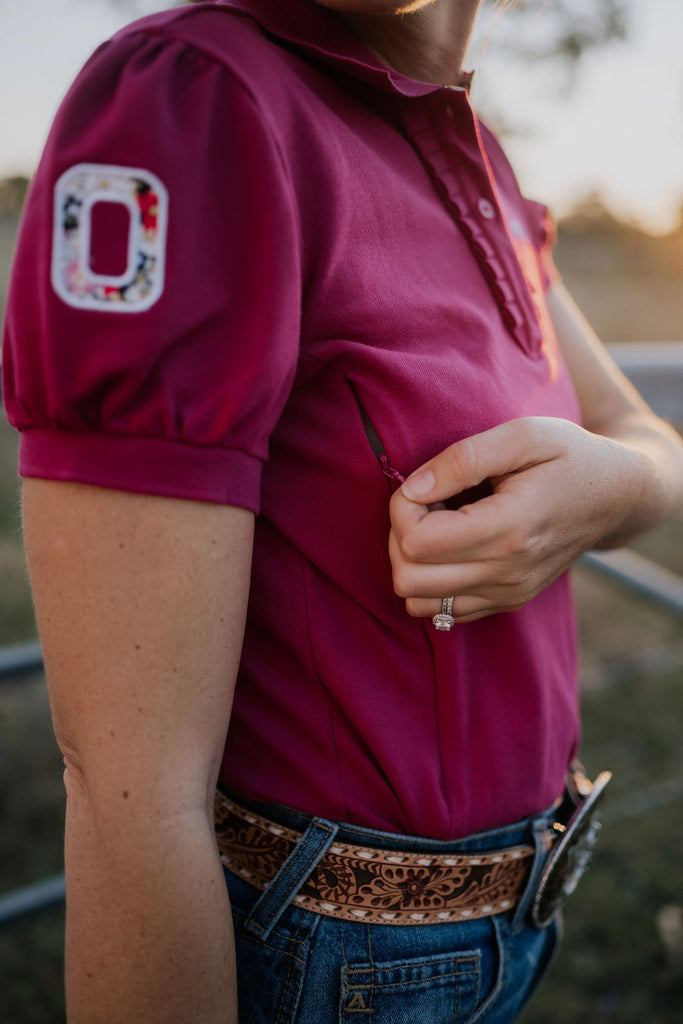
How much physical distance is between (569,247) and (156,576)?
1308 centimetres

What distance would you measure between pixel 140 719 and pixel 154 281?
0.33 m

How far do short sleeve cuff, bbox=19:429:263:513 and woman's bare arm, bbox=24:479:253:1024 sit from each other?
0.04ft

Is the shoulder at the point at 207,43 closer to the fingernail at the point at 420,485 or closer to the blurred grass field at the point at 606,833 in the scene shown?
the fingernail at the point at 420,485

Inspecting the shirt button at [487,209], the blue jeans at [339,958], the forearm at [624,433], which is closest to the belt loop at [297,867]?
the blue jeans at [339,958]

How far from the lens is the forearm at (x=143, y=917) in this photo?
61 centimetres

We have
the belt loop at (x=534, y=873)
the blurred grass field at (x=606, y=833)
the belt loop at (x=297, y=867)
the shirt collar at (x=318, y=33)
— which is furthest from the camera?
the blurred grass field at (x=606, y=833)

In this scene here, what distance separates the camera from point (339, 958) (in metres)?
0.78

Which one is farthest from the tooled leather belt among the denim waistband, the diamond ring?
the diamond ring

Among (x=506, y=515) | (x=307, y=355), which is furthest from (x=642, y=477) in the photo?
(x=307, y=355)

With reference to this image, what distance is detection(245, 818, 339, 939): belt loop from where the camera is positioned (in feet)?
2.57

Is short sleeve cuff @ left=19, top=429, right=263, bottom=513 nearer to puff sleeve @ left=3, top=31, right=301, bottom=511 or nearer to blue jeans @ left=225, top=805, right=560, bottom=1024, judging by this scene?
puff sleeve @ left=3, top=31, right=301, bottom=511

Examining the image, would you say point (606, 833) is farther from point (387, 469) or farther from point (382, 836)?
point (387, 469)

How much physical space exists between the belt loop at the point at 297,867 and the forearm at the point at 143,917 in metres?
0.13

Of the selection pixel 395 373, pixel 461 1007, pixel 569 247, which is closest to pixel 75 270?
pixel 395 373
